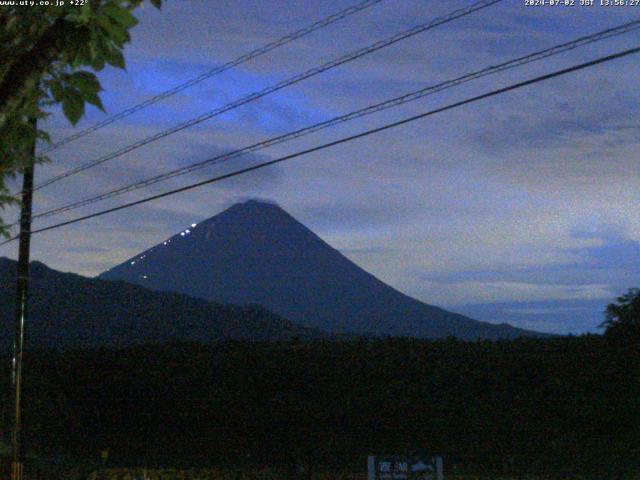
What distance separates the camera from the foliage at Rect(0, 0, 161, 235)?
441 cm

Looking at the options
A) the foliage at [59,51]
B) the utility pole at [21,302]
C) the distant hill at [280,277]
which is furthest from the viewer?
the distant hill at [280,277]

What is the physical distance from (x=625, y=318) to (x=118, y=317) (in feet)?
122

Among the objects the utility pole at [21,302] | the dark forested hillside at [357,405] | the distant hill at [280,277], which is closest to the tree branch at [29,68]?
the dark forested hillside at [357,405]

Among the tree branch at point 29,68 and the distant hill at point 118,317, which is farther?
the distant hill at point 118,317

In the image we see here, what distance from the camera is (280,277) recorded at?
106m

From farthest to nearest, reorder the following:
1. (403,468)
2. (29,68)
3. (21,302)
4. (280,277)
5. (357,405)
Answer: (280,277)
(357,405)
(21,302)
(403,468)
(29,68)

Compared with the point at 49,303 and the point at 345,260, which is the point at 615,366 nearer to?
the point at 49,303

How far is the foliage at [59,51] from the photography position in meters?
4.41

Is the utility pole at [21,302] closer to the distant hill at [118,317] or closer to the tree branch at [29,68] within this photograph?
the tree branch at [29,68]

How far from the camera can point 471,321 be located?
272 ft

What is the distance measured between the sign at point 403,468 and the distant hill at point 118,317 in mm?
34488

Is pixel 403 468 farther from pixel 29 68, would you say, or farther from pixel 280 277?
pixel 280 277

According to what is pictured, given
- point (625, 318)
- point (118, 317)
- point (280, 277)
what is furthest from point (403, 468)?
point (280, 277)

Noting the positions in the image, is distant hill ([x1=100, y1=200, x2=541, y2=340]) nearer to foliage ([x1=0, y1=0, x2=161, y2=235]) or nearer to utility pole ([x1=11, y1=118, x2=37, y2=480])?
utility pole ([x1=11, y1=118, x2=37, y2=480])
